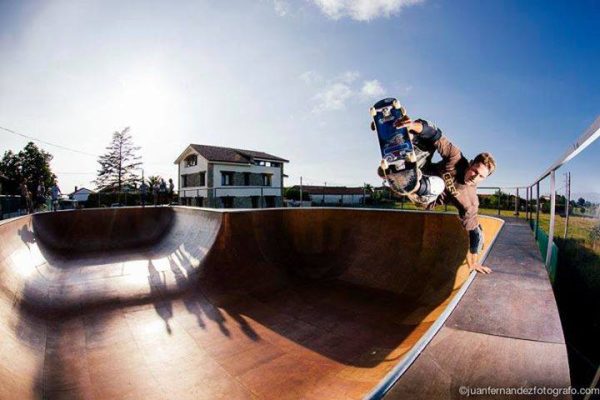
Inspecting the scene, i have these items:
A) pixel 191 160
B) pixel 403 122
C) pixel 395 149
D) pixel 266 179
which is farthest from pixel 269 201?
pixel 403 122

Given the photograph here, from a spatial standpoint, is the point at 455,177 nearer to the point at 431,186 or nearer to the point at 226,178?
the point at 431,186

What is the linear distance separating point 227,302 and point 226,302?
2cm

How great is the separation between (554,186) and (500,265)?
→ 4.76 ft

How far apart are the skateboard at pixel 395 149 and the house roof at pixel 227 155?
27745mm

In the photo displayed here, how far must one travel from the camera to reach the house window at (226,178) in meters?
30.5

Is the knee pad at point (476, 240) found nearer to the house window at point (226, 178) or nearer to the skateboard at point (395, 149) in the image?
the skateboard at point (395, 149)

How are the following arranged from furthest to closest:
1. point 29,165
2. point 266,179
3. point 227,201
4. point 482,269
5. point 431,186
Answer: point 29,165, point 266,179, point 227,201, point 431,186, point 482,269

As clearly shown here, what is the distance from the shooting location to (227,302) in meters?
5.62

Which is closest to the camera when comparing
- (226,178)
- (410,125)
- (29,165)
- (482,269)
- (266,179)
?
(482,269)

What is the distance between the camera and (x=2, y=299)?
13.0ft

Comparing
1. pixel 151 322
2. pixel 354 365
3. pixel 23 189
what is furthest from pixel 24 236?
pixel 354 365

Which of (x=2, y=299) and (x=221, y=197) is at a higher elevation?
(x=221, y=197)

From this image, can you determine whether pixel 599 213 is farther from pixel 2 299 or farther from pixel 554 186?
pixel 2 299

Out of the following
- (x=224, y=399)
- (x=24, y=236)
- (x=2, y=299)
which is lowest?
(x=224, y=399)
